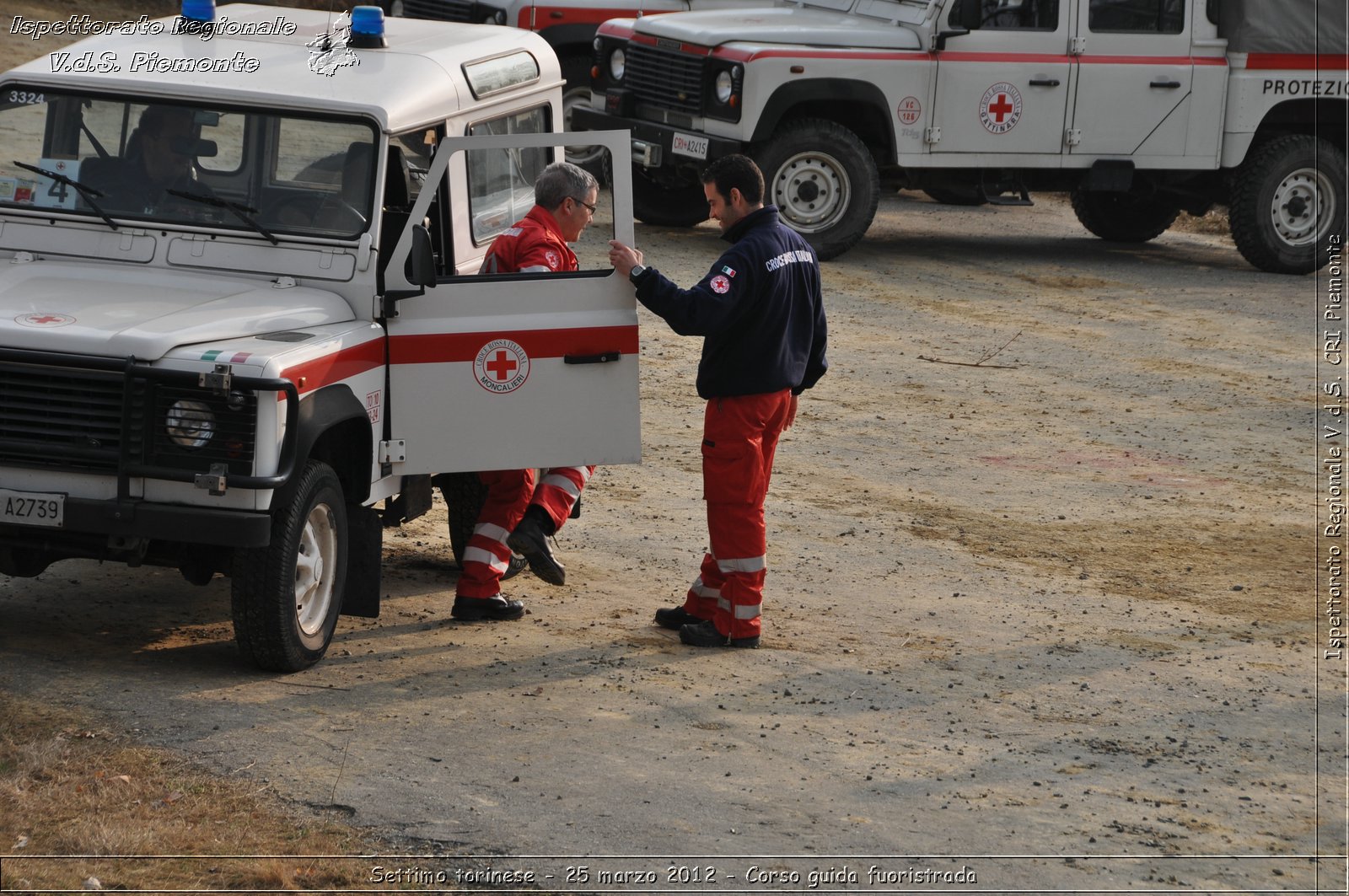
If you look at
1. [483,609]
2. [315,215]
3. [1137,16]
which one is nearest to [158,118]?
[315,215]

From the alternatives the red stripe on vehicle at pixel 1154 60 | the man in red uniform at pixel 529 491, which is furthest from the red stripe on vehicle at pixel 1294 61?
the man in red uniform at pixel 529 491

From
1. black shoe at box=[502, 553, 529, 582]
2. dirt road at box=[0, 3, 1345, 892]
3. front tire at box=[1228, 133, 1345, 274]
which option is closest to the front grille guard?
dirt road at box=[0, 3, 1345, 892]

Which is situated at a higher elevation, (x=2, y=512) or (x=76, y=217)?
(x=76, y=217)

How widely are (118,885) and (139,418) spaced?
158 centimetres

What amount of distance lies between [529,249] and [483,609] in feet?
4.82

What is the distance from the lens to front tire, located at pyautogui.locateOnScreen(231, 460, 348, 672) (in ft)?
17.9

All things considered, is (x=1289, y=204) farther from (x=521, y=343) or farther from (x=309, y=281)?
(x=309, y=281)

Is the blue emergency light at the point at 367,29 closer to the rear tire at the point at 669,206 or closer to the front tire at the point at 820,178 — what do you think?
the front tire at the point at 820,178

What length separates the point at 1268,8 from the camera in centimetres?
1488

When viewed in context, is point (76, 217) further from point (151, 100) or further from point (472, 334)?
point (472, 334)

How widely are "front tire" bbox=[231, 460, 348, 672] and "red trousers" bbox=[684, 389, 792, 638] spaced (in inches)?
55.9

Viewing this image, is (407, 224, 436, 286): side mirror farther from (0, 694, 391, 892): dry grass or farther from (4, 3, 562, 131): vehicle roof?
(0, 694, 391, 892): dry grass

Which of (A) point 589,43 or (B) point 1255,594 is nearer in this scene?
(B) point 1255,594

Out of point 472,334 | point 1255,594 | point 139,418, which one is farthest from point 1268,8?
point 139,418
